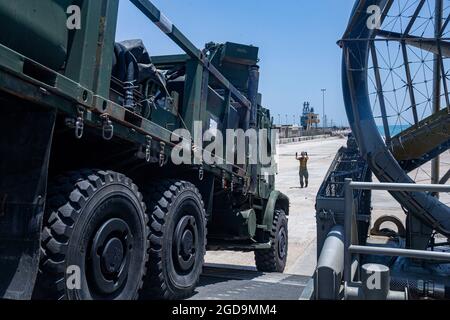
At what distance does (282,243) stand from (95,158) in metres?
5.22

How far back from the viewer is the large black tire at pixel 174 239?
402cm

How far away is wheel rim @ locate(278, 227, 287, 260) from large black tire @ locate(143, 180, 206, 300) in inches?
132

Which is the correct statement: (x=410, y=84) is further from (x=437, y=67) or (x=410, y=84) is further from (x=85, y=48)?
(x=85, y=48)

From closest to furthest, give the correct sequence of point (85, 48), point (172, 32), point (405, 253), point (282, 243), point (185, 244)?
1. point (405, 253)
2. point (85, 48)
3. point (172, 32)
4. point (185, 244)
5. point (282, 243)

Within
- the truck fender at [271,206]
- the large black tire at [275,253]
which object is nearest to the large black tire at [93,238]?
the truck fender at [271,206]

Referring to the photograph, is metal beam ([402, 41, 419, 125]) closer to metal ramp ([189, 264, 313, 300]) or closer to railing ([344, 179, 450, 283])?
metal ramp ([189, 264, 313, 300])

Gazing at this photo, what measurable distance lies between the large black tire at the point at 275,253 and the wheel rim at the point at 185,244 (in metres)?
3.10

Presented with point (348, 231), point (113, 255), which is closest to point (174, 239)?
point (113, 255)

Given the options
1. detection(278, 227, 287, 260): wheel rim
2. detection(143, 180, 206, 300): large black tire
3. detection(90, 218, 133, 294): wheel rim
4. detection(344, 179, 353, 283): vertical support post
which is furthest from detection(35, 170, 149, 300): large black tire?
detection(278, 227, 287, 260): wheel rim

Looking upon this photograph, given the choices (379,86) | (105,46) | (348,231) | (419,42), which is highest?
(419,42)

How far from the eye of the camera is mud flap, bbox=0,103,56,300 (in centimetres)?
262

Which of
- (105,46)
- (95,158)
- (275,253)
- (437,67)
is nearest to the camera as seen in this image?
(105,46)

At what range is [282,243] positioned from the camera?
818 centimetres
